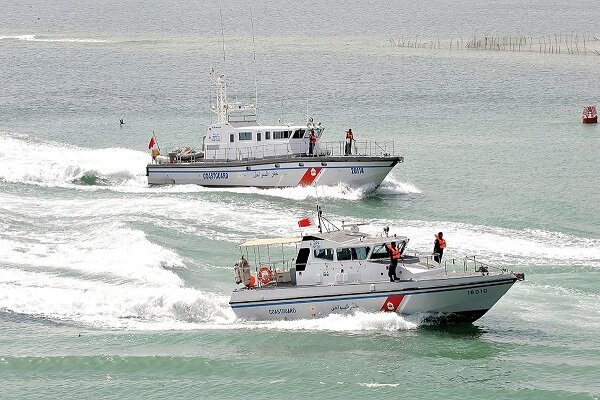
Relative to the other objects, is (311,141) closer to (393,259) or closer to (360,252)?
(360,252)

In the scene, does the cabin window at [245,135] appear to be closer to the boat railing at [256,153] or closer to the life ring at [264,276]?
the boat railing at [256,153]

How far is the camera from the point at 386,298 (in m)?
35.2

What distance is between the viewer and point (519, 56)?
392ft

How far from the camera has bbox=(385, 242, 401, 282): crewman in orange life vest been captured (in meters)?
35.0

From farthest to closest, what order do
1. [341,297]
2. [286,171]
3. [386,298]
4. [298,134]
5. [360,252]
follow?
[298,134], [286,171], [360,252], [341,297], [386,298]

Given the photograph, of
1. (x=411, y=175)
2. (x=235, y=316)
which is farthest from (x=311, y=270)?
(x=411, y=175)

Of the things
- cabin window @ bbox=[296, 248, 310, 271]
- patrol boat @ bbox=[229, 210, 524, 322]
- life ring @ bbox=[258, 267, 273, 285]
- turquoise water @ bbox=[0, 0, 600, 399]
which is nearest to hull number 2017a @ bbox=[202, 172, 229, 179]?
turquoise water @ bbox=[0, 0, 600, 399]

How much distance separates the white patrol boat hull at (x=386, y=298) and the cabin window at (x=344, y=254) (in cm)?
93

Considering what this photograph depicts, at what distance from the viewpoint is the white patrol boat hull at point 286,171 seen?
195ft

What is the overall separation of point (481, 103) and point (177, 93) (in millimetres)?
27916

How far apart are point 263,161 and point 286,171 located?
1500 millimetres

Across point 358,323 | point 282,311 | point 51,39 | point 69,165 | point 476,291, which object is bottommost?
point 358,323

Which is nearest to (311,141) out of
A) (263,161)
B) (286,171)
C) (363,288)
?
(286,171)

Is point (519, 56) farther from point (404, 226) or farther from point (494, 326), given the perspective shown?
point (494, 326)
